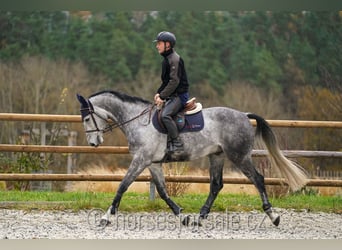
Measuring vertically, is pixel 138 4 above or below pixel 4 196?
above

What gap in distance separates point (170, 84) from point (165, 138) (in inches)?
30.1

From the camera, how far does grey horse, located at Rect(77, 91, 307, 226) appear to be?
10227mm

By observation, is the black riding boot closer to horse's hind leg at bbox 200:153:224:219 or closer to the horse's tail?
horse's hind leg at bbox 200:153:224:219

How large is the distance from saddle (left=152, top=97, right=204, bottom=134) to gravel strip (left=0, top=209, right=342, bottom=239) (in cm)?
124

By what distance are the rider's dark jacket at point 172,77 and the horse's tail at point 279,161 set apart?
1.15 m

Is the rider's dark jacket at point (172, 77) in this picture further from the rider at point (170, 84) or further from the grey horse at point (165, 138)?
the grey horse at point (165, 138)

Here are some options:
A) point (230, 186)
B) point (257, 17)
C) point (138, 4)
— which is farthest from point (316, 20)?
point (138, 4)

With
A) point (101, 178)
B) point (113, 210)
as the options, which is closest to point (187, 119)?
point (113, 210)

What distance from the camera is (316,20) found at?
34.6 m

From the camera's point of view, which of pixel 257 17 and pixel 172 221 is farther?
pixel 257 17

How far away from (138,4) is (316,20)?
81.2 ft

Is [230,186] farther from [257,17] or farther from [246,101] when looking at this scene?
[257,17]

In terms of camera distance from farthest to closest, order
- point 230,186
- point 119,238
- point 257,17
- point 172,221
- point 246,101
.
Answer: point 257,17
point 246,101
point 230,186
point 172,221
point 119,238

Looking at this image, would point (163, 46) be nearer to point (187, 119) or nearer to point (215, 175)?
point (187, 119)
